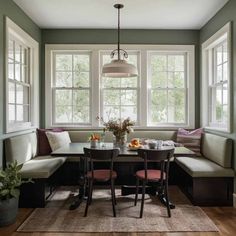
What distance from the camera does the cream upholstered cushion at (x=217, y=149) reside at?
11.5ft

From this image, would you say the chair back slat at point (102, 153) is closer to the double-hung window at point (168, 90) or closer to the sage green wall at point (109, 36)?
the double-hung window at point (168, 90)

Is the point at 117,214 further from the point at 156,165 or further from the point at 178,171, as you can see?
the point at 178,171

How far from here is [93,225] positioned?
283 cm

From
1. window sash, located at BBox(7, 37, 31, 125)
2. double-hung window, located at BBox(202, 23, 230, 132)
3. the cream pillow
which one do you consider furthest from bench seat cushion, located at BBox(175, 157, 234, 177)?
window sash, located at BBox(7, 37, 31, 125)

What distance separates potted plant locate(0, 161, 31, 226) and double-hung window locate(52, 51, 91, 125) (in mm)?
2110

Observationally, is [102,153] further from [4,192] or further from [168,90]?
[168,90]

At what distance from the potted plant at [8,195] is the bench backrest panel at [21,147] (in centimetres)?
46

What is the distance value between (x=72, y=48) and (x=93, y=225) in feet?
10.5

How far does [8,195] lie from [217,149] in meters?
2.77

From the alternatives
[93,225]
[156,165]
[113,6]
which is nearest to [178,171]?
[156,165]

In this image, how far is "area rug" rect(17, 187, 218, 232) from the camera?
2762 millimetres

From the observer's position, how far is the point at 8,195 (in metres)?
2.88

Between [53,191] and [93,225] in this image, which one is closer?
[93,225]

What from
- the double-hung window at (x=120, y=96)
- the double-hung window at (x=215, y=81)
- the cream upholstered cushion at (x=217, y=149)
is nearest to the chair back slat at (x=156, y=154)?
the cream upholstered cushion at (x=217, y=149)
